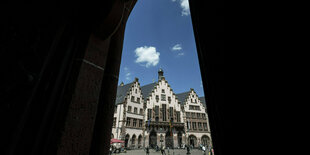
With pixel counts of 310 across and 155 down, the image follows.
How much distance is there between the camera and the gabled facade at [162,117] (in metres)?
25.7

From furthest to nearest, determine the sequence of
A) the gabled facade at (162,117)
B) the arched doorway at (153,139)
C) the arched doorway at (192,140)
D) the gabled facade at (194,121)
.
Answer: the gabled facade at (194,121) → the arched doorway at (192,140) → the gabled facade at (162,117) → the arched doorway at (153,139)

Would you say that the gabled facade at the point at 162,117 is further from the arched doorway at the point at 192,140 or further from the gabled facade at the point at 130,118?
the arched doorway at the point at 192,140

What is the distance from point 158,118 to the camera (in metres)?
27.2

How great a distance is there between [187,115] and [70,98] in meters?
30.8

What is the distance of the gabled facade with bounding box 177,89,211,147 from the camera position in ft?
93.8

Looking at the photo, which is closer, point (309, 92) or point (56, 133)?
point (309, 92)

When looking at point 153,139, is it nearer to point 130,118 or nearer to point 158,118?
point 158,118

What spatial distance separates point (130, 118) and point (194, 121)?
14.7 metres

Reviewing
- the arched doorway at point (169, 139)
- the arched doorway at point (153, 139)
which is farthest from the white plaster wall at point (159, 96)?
the arched doorway at point (153, 139)

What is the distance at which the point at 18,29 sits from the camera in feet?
4.95

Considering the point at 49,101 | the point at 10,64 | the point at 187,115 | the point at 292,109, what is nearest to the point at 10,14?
the point at 10,64

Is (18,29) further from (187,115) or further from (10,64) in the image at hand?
(187,115)

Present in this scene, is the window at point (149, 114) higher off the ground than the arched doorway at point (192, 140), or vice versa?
the window at point (149, 114)

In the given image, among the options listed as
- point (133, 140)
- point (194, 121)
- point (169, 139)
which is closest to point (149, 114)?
point (133, 140)
